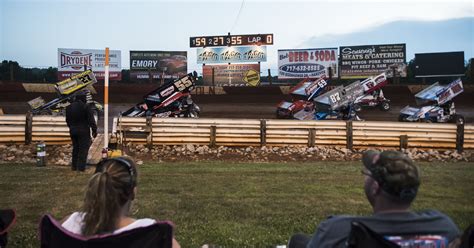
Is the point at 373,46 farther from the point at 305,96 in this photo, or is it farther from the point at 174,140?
the point at 174,140

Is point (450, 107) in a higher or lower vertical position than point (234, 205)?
higher

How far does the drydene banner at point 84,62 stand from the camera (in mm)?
37125

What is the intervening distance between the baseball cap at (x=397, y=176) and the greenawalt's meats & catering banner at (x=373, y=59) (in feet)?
116

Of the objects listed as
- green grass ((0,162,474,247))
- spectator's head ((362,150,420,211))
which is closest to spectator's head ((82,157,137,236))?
spectator's head ((362,150,420,211))

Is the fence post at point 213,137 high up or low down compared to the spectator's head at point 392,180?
down

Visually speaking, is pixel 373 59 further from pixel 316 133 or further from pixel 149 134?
pixel 149 134

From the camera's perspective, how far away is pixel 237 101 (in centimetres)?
3164

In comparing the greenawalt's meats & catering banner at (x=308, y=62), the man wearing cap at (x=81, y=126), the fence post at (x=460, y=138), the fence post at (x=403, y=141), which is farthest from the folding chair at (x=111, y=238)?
the greenawalt's meats & catering banner at (x=308, y=62)

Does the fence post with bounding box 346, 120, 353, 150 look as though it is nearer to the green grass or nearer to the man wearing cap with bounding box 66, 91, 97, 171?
the green grass

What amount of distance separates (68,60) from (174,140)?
25.1 meters

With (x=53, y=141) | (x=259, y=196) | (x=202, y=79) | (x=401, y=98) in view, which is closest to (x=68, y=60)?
(x=202, y=79)

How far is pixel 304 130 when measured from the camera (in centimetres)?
1631

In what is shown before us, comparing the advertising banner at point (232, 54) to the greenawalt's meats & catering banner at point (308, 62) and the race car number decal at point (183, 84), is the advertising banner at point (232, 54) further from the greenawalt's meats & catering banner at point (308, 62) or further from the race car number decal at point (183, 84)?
the race car number decal at point (183, 84)

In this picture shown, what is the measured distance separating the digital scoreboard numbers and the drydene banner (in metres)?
7.34
